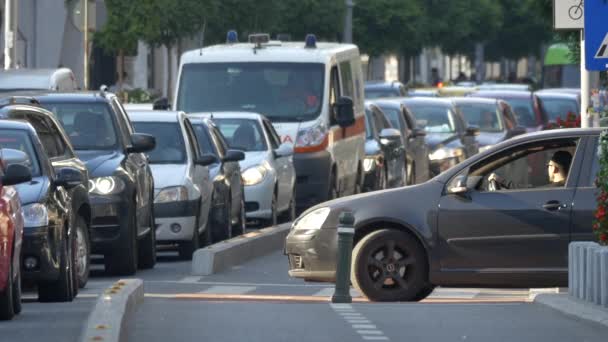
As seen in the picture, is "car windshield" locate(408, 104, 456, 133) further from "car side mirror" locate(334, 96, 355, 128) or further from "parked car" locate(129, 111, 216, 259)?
"parked car" locate(129, 111, 216, 259)

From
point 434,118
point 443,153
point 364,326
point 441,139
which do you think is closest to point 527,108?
point 434,118

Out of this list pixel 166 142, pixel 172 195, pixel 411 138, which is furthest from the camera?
pixel 411 138

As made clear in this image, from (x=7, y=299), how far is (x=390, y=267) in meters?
3.87

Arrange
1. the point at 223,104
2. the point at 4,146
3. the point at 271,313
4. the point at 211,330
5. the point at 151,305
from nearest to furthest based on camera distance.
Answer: the point at 211,330
the point at 271,313
the point at 151,305
the point at 4,146
the point at 223,104

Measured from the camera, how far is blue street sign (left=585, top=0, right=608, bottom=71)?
12914 mm

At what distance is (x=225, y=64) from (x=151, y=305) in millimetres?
13513

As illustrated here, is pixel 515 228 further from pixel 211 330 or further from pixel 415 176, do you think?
pixel 415 176

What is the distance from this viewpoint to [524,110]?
38688mm

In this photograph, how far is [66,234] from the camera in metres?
14.4

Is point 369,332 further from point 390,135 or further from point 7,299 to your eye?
point 390,135

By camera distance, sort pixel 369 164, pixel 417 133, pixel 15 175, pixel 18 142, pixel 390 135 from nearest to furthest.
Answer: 1. pixel 15 175
2. pixel 18 142
3. pixel 390 135
4. pixel 369 164
5. pixel 417 133

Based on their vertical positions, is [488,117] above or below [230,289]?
above

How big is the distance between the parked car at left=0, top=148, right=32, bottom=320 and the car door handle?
417cm

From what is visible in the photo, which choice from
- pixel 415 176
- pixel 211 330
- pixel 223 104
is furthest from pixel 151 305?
pixel 415 176
